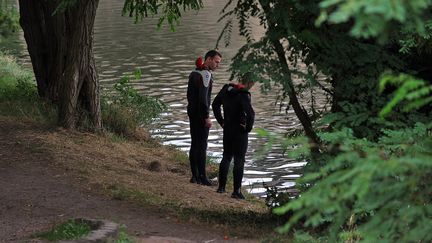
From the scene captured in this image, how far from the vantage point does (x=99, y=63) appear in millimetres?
27438

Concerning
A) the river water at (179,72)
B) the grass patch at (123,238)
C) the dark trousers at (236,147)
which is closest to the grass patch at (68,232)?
the grass patch at (123,238)

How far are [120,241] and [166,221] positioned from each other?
6.64 feet

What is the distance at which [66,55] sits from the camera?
13.7m

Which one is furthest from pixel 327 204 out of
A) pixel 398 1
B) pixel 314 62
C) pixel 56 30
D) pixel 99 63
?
pixel 99 63

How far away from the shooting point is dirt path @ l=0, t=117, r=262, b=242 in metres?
7.79

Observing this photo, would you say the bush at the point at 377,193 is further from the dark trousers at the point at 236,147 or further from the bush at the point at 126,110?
the bush at the point at 126,110

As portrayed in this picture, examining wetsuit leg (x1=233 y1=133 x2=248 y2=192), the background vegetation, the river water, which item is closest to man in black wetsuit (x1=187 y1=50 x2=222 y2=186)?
wetsuit leg (x1=233 y1=133 x2=248 y2=192)

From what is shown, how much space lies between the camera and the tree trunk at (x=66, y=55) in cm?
1318

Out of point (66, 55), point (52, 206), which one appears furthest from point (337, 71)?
point (66, 55)

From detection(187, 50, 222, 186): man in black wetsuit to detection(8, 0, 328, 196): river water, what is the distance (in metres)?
0.91

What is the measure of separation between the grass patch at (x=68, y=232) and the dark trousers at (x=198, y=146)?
163 inches

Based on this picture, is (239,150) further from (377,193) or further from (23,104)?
(377,193)

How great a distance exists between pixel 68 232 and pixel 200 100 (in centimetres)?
416

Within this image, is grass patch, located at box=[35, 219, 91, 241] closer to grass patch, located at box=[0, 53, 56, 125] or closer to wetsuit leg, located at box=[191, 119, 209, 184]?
wetsuit leg, located at box=[191, 119, 209, 184]
